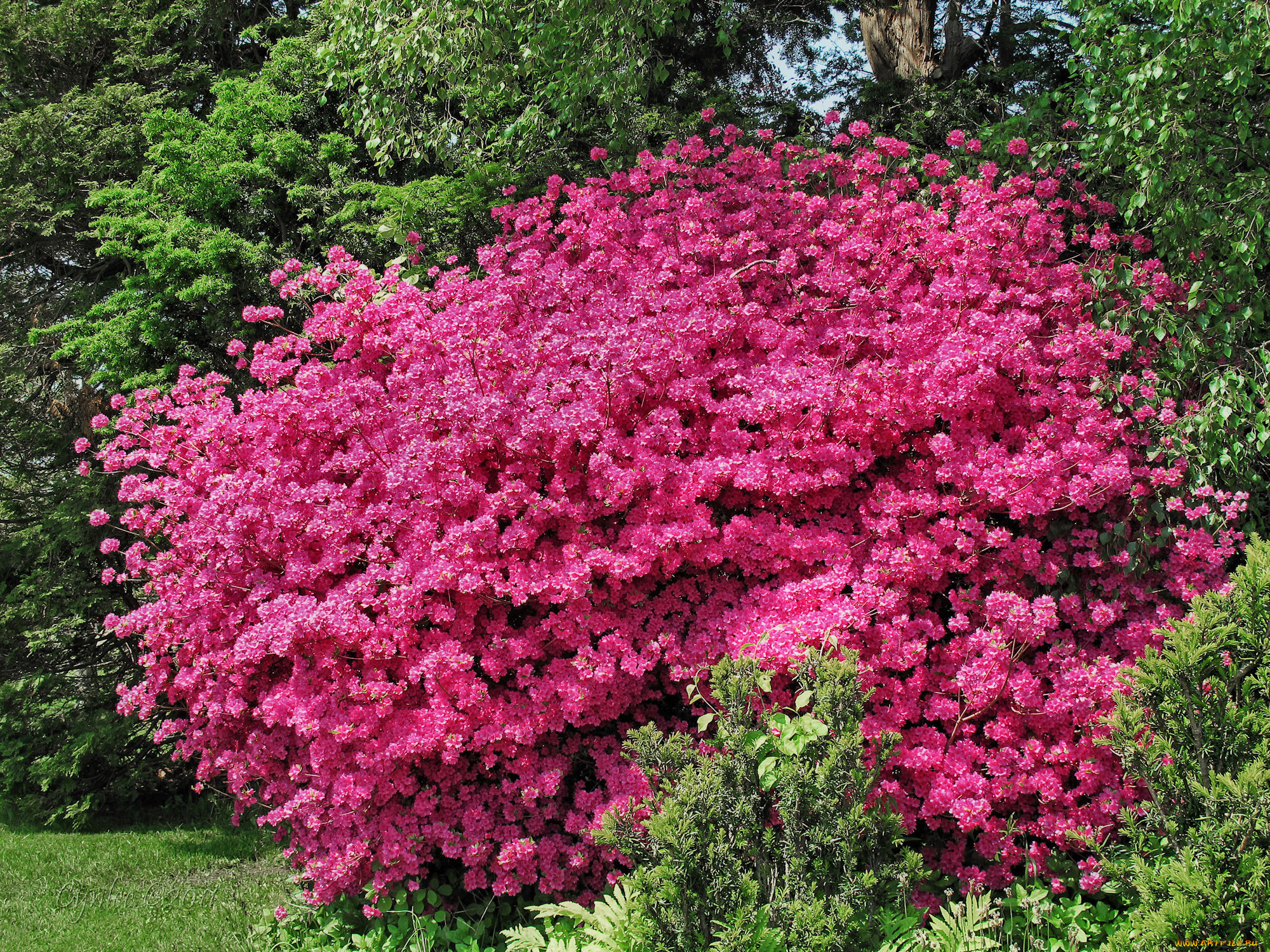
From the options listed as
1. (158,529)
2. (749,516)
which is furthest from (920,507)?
(158,529)

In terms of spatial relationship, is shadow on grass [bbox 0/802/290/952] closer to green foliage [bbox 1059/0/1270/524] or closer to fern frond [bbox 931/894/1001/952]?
fern frond [bbox 931/894/1001/952]

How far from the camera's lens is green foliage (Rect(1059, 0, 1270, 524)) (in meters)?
3.93

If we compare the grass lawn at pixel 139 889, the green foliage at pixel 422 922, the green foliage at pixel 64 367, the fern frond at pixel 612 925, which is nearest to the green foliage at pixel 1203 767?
the fern frond at pixel 612 925

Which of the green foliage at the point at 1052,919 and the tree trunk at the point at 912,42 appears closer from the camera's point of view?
the green foliage at the point at 1052,919

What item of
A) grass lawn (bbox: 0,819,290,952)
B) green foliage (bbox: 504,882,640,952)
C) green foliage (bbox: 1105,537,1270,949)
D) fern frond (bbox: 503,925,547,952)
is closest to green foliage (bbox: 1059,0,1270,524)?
green foliage (bbox: 1105,537,1270,949)

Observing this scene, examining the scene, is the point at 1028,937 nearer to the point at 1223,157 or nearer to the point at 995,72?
the point at 1223,157

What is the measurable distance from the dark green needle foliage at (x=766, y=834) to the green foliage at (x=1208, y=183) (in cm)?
219

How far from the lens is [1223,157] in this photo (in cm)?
434

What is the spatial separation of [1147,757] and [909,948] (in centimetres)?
107

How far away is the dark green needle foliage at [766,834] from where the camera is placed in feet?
9.48

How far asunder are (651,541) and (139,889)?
460 centimetres

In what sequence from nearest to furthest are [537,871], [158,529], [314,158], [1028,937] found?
[1028,937] → [537,871] → [158,529] → [314,158]

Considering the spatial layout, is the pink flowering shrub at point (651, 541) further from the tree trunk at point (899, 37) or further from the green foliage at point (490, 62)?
the tree trunk at point (899, 37)

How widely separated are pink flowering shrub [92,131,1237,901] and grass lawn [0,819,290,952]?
1.37 m
